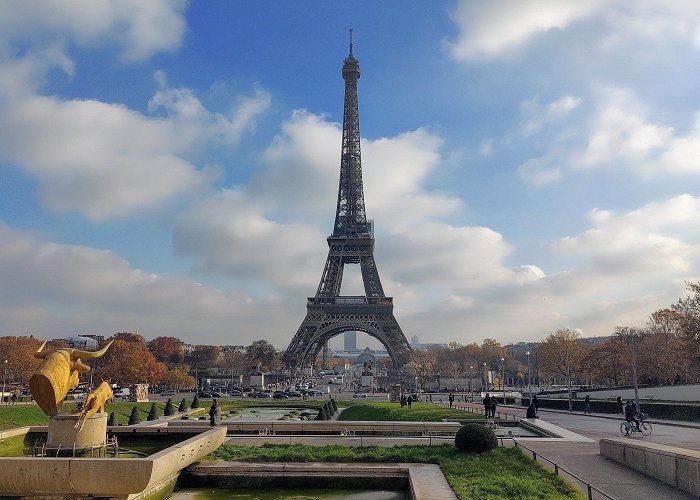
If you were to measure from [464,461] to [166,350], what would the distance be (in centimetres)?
13723

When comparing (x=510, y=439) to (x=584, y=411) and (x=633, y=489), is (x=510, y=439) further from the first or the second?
(x=584, y=411)

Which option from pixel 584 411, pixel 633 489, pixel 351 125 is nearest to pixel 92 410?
pixel 633 489

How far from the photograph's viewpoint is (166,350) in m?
144

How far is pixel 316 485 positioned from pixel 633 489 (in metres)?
8.23

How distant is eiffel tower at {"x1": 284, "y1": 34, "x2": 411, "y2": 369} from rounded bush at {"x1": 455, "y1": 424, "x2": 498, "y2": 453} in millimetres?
74650

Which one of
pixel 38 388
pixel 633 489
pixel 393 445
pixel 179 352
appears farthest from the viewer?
pixel 179 352

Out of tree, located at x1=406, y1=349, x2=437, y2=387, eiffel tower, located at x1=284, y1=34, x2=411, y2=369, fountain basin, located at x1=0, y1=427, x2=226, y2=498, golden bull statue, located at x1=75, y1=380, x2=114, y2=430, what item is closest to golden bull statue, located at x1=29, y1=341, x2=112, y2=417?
golden bull statue, located at x1=75, y1=380, x2=114, y2=430

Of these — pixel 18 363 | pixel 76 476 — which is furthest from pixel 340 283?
pixel 76 476

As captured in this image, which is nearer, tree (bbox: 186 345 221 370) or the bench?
the bench

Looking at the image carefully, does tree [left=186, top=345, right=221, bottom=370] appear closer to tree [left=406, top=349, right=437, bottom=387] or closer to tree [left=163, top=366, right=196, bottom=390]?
tree [left=163, top=366, right=196, bottom=390]

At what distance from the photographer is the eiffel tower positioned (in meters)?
94.9

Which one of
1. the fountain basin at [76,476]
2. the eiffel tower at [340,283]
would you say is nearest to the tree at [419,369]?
the eiffel tower at [340,283]

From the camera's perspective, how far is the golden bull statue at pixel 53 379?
15.0 metres

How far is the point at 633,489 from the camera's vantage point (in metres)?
13.6
